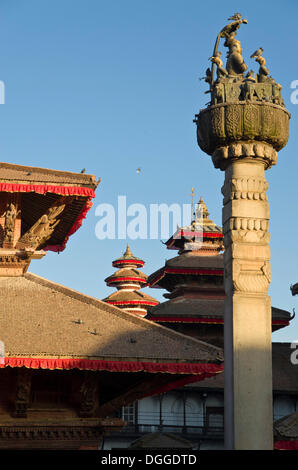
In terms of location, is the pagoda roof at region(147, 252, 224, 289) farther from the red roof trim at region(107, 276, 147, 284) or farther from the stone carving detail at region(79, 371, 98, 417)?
the stone carving detail at region(79, 371, 98, 417)

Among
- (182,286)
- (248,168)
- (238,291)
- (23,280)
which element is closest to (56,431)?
(23,280)

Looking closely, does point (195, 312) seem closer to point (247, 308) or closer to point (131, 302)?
point (247, 308)

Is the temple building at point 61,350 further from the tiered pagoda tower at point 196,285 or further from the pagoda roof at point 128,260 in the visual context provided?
the pagoda roof at point 128,260

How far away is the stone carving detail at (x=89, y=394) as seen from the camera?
1591 cm

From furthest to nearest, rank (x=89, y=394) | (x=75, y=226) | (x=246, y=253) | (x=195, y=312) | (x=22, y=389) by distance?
(x=195, y=312) < (x=75, y=226) < (x=246, y=253) < (x=89, y=394) < (x=22, y=389)

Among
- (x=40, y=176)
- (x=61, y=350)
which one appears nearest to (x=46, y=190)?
(x=40, y=176)

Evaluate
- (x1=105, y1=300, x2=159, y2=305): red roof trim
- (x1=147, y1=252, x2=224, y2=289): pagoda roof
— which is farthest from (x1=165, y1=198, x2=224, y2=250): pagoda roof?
(x1=105, y1=300, x2=159, y2=305): red roof trim

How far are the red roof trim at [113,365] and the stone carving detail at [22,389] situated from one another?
2.71ft

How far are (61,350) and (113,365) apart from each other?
106 cm

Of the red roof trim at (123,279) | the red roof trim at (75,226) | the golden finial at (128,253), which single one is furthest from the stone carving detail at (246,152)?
the golden finial at (128,253)

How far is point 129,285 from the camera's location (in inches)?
2635

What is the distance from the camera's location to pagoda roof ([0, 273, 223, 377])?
49.1 ft

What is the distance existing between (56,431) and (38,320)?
230 cm
